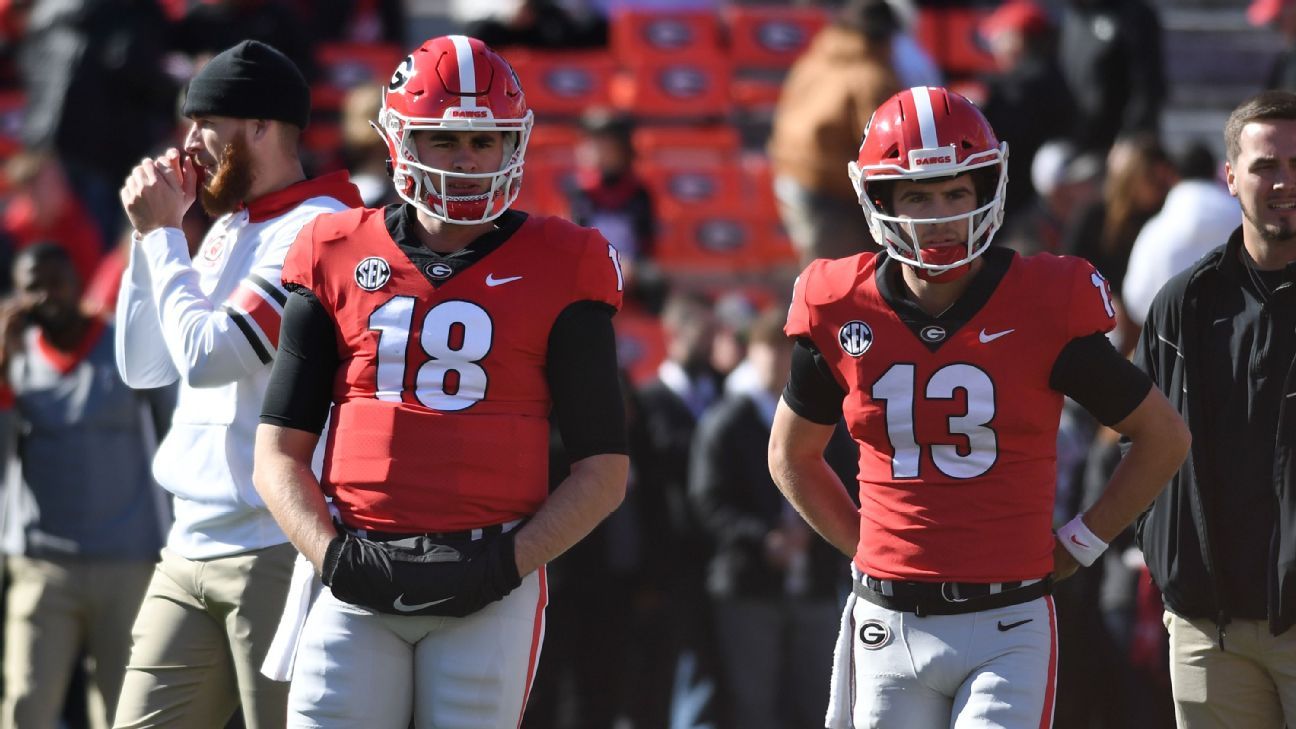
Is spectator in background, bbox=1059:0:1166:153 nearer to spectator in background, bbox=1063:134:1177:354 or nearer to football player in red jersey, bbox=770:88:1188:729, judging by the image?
spectator in background, bbox=1063:134:1177:354

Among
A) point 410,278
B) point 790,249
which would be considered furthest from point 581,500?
point 790,249

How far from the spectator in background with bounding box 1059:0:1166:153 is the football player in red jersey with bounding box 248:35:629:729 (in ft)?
23.4

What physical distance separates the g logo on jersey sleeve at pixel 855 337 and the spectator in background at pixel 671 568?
13.6 ft

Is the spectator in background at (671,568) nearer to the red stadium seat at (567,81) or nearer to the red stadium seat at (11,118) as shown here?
the red stadium seat at (567,81)

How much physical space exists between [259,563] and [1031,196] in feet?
21.0

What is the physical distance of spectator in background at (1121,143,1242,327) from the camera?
6.58 meters

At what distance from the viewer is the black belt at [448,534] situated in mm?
3871

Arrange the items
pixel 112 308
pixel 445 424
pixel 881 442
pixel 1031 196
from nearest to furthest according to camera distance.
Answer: pixel 445 424 < pixel 881 442 < pixel 112 308 < pixel 1031 196

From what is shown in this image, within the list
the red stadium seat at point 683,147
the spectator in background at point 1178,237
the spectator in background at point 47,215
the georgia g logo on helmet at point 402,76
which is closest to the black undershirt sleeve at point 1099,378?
the georgia g logo on helmet at point 402,76

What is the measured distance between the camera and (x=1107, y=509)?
13.9ft

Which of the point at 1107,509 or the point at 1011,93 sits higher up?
the point at 1011,93

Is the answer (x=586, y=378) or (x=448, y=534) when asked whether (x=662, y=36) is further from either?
(x=448, y=534)

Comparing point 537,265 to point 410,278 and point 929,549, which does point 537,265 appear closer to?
point 410,278

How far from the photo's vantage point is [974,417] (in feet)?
13.2
